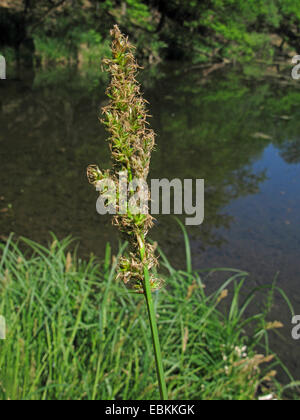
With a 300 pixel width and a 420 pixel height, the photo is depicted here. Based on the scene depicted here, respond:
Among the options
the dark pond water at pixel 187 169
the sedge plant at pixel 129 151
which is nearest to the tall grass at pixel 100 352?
the dark pond water at pixel 187 169

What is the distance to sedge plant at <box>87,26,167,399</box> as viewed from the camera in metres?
0.39

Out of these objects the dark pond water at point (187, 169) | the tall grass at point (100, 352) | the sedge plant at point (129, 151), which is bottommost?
the sedge plant at point (129, 151)

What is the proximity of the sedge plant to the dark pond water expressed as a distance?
741mm

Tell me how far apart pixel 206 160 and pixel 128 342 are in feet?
23.3

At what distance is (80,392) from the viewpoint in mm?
2275

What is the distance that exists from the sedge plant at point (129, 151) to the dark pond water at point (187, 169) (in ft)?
2.43

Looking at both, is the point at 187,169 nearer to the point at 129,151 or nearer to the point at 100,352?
the point at 100,352

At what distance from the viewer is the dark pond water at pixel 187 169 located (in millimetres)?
5660

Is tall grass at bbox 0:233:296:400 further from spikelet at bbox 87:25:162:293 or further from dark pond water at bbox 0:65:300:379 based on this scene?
spikelet at bbox 87:25:162:293

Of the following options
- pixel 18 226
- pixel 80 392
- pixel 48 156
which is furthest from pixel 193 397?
pixel 48 156

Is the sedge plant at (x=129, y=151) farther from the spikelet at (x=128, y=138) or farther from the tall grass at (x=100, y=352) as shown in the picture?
the tall grass at (x=100, y=352)

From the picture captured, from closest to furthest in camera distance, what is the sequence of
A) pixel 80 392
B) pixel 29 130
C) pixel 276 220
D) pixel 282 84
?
pixel 80 392
pixel 276 220
pixel 29 130
pixel 282 84

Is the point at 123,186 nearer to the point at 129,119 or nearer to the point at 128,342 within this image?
the point at 129,119

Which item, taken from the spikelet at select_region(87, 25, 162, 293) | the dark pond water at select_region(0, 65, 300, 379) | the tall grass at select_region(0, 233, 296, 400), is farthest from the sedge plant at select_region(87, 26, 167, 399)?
the tall grass at select_region(0, 233, 296, 400)
